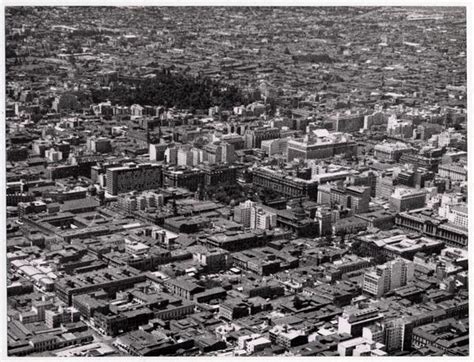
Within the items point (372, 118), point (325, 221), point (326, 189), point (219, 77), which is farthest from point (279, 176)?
point (219, 77)

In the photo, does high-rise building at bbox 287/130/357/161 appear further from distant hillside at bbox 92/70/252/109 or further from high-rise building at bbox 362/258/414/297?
high-rise building at bbox 362/258/414/297

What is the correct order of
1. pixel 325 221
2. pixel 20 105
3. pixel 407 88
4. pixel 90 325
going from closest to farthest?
pixel 90 325, pixel 325 221, pixel 20 105, pixel 407 88

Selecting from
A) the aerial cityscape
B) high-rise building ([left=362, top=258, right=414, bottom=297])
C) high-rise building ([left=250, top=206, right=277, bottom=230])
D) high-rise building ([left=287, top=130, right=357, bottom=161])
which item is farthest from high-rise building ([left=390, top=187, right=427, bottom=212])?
high-rise building ([left=362, top=258, right=414, bottom=297])

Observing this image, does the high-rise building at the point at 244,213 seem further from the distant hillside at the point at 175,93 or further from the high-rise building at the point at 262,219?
the distant hillside at the point at 175,93

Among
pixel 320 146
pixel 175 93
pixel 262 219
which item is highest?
pixel 175 93

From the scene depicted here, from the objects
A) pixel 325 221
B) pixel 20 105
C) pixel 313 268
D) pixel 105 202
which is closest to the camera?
pixel 313 268

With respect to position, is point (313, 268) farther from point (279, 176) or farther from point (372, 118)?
point (372, 118)

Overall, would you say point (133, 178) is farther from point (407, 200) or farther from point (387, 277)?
point (387, 277)

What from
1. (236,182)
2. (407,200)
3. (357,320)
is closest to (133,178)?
(236,182)
